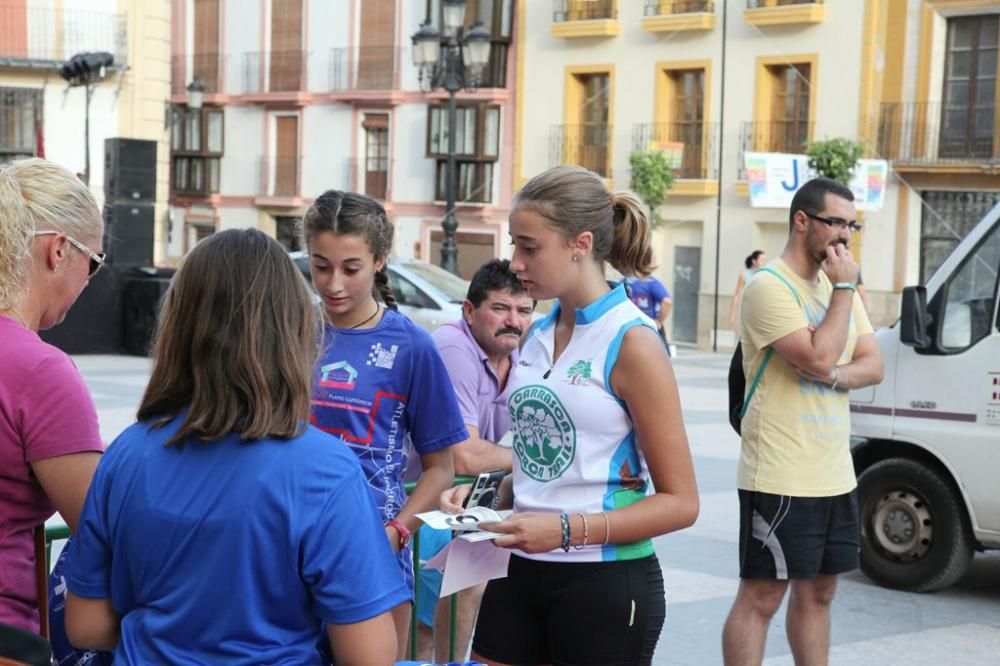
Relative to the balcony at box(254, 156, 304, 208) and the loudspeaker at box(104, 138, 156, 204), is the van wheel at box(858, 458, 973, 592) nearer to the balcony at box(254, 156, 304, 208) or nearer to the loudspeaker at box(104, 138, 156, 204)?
the loudspeaker at box(104, 138, 156, 204)

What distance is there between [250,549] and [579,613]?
1.22m

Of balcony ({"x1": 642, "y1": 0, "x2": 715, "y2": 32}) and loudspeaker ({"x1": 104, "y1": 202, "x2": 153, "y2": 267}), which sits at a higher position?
balcony ({"x1": 642, "y1": 0, "x2": 715, "y2": 32})

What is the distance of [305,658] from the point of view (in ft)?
8.25

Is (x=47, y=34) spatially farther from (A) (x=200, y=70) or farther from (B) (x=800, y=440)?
(B) (x=800, y=440)

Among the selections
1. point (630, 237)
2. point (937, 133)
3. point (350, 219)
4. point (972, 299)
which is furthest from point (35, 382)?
point (937, 133)

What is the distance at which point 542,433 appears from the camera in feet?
11.6

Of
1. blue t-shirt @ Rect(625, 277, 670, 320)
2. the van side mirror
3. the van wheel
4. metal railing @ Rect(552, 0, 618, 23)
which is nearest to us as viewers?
the van side mirror

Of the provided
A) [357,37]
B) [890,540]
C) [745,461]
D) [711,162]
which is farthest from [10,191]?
[357,37]

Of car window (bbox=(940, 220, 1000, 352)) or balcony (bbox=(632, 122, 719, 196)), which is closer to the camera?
car window (bbox=(940, 220, 1000, 352))

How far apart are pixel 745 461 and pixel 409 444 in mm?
1674

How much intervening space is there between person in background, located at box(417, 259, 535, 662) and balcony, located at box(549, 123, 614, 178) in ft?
97.1

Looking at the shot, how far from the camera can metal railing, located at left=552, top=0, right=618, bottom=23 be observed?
3412cm

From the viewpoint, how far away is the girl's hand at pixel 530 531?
10.5 feet

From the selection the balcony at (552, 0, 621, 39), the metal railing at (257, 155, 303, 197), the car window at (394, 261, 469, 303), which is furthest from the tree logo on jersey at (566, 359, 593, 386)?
the metal railing at (257, 155, 303, 197)
